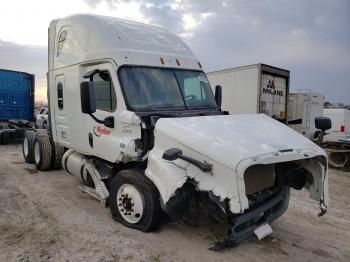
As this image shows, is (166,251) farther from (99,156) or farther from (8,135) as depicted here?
(8,135)

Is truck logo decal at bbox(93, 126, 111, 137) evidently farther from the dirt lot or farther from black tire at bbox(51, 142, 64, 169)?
black tire at bbox(51, 142, 64, 169)

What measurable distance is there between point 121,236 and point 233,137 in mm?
2059

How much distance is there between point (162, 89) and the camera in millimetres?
5547

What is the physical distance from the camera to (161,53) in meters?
5.93

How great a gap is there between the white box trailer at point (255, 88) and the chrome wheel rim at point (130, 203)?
373 inches

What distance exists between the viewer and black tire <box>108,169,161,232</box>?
461 cm

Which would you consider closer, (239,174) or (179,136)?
(239,174)

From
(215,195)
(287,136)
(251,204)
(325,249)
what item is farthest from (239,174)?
(325,249)

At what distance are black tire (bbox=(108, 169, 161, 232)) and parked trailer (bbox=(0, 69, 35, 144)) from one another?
1117 centimetres

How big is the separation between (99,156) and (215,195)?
2.60 m

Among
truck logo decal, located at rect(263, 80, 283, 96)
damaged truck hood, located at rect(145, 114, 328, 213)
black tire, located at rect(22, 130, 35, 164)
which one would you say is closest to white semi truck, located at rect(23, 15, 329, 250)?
damaged truck hood, located at rect(145, 114, 328, 213)

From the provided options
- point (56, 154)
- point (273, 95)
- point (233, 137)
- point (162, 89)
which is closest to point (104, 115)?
point (162, 89)

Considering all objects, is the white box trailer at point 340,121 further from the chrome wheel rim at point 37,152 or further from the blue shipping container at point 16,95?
the blue shipping container at point 16,95

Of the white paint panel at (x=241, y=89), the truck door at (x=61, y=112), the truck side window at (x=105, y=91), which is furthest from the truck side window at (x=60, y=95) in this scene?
the white paint panel at (x=241, y=89)
